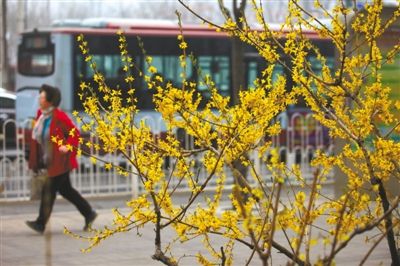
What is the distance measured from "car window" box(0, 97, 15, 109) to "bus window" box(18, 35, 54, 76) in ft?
2.22

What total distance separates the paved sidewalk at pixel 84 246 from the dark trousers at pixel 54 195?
17 cm

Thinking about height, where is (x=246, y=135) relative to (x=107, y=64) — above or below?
below

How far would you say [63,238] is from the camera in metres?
11.0

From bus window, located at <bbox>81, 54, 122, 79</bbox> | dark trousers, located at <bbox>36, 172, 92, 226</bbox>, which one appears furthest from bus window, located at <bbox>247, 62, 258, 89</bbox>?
dark trousers, located at <bbox>36, 172, 92, 226</bbox>

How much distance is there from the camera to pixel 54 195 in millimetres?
11453

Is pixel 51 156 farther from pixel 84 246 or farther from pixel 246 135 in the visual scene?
pixel 246 135

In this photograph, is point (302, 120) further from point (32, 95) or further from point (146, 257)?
point (146, 257)

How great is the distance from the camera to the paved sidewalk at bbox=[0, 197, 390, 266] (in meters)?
9.27

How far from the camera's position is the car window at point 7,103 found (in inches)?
943

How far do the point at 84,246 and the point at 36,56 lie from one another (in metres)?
13.4

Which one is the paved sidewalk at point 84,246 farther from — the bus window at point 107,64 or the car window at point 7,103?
the car window at point 7,103

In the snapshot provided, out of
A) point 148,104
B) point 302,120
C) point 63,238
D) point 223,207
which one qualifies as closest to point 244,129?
point 63,238

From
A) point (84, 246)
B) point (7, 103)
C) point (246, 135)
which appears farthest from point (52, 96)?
point (7, 103)

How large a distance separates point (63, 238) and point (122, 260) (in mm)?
1715
